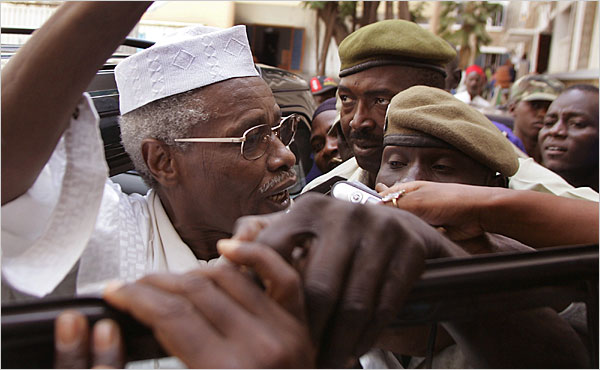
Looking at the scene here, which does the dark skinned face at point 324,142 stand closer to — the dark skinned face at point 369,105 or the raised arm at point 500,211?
the dark skinned face at point 369,105

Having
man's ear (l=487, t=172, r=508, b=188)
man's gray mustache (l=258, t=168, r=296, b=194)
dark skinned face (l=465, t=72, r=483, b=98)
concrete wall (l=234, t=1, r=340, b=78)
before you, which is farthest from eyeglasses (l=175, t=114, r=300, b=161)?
concrete wall (l=234, t=1, r=340, b=78)

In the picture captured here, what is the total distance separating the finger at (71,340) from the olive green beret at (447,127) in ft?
5.51

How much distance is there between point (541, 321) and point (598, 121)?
357 centimetres

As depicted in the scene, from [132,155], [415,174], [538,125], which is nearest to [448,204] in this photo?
[415,174]

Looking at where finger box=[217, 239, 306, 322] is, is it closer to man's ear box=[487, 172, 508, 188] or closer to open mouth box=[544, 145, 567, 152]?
man's ear box=[487, 172, 508, 188]

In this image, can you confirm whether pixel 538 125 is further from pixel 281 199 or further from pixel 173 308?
pixel 173 308

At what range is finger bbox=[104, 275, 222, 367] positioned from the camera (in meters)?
0.62

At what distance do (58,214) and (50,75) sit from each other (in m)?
0.32

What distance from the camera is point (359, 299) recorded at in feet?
2.36

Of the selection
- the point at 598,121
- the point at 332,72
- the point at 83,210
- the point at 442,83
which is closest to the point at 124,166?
the point at 83,210

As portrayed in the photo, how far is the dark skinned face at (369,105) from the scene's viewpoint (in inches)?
116

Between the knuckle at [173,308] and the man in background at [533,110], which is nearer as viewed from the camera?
the knuckle at [173,308]

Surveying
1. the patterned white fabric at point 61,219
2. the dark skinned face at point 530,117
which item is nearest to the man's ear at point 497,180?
the patterned white fabric at point 61,219

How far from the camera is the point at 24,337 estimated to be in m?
0.65
